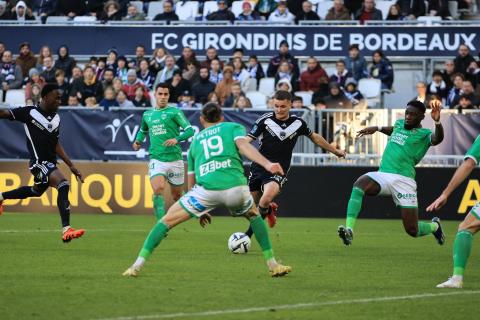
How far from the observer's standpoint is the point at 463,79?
24.8 meters

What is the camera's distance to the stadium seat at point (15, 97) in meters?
27.3

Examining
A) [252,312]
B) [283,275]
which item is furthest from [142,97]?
[252,312]

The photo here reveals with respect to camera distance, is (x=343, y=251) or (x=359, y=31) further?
(x=359, y=31)

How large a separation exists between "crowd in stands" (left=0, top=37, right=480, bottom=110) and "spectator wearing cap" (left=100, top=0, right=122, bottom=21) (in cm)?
144

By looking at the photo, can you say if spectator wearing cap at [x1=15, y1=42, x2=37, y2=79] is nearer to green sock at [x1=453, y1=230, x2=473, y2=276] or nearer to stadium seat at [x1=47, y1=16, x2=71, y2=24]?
stadium seat at [x1=47, y1=16, x2=71, y2=24]

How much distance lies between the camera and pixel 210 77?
26656 mm

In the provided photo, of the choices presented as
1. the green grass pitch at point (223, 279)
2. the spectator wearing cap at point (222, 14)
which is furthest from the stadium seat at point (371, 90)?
the green grass pitch at point (223, 279)

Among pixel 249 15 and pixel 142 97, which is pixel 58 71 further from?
pixel 249 15

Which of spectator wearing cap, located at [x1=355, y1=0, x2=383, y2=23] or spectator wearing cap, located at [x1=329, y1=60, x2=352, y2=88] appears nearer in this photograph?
spectator wearing cap, located at [x1=329, y1=60, x2=352, y2=88]

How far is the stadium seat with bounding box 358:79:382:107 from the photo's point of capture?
2595 cm

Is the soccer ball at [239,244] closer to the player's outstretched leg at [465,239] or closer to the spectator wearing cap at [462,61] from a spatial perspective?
the player's outstretched leg at [465,239]

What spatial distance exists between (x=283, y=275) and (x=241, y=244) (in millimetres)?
3114

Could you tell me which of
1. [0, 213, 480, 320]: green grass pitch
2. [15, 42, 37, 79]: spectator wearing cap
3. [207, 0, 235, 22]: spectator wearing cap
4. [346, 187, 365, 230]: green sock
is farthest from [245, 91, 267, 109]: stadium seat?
[346, 187, 365, 230]: green sock

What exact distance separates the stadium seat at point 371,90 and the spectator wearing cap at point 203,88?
353 centimetres
